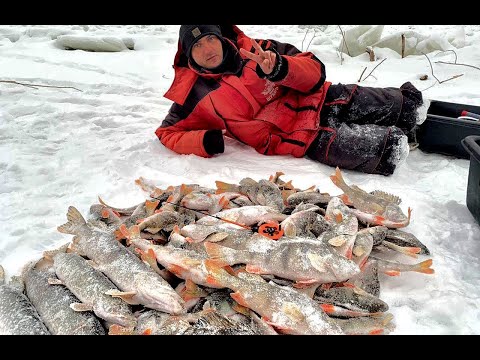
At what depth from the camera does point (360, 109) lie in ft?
13.1

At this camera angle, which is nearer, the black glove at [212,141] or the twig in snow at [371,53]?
the black glove at [212,141]

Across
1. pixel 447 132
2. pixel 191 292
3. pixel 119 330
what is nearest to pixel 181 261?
pixel 191 292

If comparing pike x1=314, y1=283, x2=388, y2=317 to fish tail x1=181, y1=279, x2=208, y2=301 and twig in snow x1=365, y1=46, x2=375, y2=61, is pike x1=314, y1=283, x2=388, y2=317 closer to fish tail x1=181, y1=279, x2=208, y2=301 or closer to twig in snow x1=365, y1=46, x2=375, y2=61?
fish tail x1=181, y1=279, x2=208, y2=301

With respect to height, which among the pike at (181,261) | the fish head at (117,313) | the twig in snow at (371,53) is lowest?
the fish head at (117,313)

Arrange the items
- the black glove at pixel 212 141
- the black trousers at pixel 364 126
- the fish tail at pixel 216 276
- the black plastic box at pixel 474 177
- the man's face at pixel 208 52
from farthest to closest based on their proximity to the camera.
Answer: the black glove at pixel 212 141 → the black trousers at pixel 364 126 → the man's face at pixel 208 52 → the black plastic box at pixel 474 177 → the fish tail at pixel 216 276

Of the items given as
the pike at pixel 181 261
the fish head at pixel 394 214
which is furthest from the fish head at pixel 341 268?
the fish head at pixel 394 214

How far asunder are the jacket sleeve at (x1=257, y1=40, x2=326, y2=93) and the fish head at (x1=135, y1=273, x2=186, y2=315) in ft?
7.01

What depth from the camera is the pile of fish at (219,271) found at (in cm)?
205

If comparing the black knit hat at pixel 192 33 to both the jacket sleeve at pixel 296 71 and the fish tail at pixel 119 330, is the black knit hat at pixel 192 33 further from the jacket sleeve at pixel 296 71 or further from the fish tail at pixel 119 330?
the fish tail at pixel 119 330

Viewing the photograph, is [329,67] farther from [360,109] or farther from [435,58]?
[360,109]

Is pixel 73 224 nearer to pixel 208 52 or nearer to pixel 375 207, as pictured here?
pixel 208 52

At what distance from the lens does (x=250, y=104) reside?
394 centimetres

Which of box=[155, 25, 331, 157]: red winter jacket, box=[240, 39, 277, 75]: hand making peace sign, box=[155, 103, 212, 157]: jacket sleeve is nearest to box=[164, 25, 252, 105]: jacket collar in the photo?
box=[155, 25, 331, 157]: red winter jacket

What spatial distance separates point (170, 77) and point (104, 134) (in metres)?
1.89
